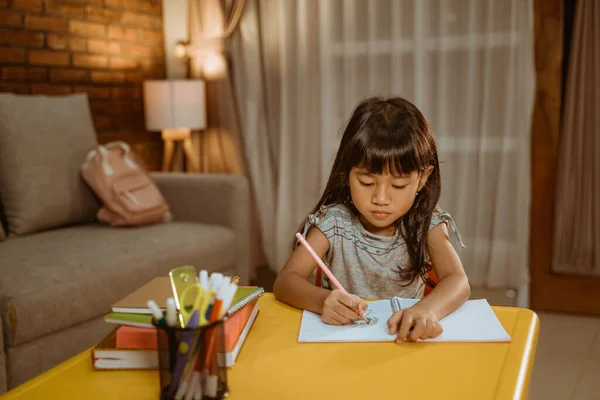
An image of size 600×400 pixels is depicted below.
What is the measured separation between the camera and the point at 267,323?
3.66 ft

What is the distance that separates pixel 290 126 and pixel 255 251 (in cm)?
72

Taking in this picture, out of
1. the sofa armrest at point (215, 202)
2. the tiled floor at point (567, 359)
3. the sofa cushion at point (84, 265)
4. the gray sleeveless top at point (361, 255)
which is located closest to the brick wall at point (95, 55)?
the sofa armrest at point (215, 202)

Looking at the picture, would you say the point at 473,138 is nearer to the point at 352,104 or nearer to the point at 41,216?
the point at 352,104

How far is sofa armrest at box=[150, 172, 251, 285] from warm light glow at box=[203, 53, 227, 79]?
931 mm

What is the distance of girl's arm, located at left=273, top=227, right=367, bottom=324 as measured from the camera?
3.48 feet

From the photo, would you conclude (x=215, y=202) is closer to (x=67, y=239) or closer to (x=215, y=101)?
(x=67, y=239)

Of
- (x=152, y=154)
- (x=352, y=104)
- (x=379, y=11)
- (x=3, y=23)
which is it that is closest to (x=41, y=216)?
(x=3, y=23)

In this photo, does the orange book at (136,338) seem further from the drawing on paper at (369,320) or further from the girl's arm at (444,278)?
the girl's arm at (444,278)

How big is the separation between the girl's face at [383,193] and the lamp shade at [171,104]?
2.12 meters

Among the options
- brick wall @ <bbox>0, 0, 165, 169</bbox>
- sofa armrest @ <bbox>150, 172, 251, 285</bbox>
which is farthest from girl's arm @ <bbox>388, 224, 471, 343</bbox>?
brick wall @ <bbox>0, 0, 165, 169</bbox>

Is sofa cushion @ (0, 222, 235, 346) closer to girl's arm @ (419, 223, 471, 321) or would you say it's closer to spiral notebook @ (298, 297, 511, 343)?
spiral notebook @ (298, 297, 511, 343)

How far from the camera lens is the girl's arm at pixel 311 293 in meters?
1.06

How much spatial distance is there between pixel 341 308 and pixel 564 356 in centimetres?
161

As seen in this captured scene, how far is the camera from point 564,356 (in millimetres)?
2336
